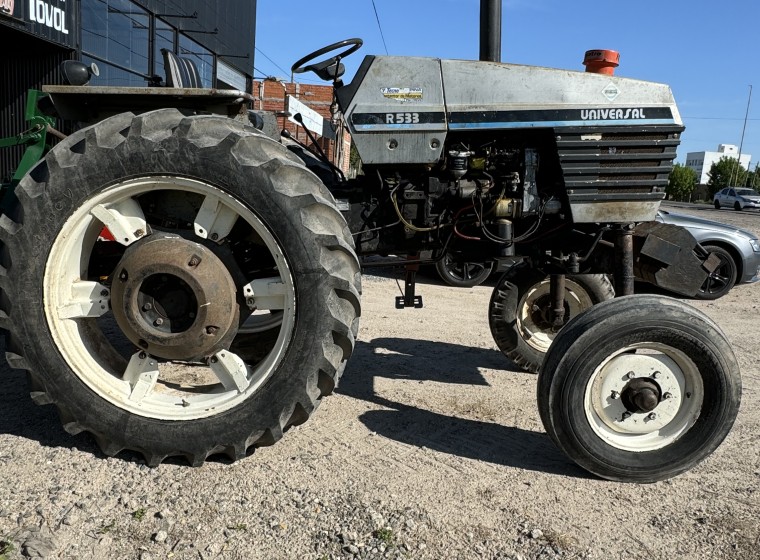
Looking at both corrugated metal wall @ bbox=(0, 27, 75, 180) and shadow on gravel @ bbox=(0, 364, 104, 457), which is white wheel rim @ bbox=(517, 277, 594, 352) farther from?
corrugated metal wall @ bbox=(0, 27, 75, 180)

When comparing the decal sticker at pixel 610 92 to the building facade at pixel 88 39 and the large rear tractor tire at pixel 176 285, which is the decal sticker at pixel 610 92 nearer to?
the large rear tractor tire at pixel 176 285

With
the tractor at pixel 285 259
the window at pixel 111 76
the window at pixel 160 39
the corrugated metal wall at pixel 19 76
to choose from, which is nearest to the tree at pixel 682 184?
the window at pixel 160 39

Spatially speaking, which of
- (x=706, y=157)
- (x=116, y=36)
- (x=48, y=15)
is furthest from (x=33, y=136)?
(x=706, y=157)

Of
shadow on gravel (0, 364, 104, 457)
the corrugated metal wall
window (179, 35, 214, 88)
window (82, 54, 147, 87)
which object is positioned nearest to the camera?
shadow on gravel (0, 364, 104, 457)

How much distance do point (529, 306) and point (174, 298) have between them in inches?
101

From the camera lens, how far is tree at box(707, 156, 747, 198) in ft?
223

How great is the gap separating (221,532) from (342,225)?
1.35 m

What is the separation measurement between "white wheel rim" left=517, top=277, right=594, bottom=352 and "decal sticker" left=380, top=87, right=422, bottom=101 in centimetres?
183

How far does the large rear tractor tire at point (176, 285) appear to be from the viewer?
2.86 m

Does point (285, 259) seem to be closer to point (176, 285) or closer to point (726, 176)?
point (176, 285)

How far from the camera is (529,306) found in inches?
183

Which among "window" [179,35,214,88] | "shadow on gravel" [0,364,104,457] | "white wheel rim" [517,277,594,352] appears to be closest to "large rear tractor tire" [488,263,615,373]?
"white wheel rim" [517,277,594,352]

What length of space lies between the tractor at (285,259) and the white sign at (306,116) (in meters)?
0.69

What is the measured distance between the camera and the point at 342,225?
2967 mm
